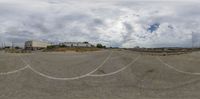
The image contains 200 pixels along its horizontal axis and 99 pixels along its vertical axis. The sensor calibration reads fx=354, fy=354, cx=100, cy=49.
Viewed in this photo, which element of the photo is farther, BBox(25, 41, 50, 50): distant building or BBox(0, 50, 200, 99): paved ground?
BBox(25, 41, 50, 50): distant building

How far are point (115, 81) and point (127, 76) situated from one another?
99 centimetres

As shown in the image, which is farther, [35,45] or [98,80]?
[35,45]

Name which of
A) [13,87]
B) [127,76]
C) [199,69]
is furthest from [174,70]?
[13,87]

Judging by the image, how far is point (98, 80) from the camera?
13.4 metres

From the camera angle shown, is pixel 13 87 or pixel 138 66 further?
pixel 138 66

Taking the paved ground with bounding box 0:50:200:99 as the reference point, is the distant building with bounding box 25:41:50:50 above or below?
above

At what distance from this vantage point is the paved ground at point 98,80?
1177 centimetres

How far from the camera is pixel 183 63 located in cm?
1772

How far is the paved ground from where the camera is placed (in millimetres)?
11766

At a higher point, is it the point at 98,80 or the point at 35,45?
the point at 35,45

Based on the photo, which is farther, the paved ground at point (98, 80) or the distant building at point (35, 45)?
the distant building at point (35, 45)

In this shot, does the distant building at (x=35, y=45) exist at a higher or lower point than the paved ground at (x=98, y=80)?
higher

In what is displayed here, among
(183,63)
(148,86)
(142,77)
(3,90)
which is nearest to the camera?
(3,90)

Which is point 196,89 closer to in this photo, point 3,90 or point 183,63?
point 183,63
